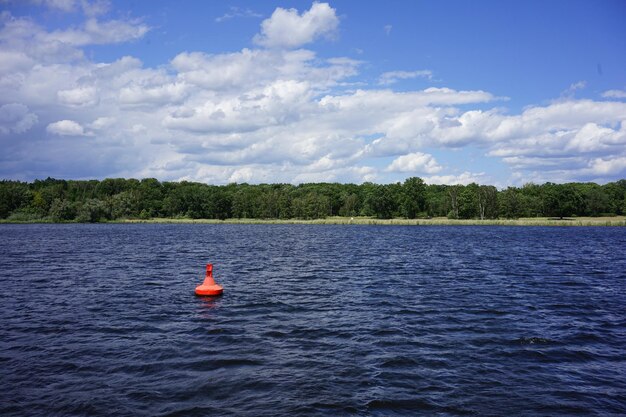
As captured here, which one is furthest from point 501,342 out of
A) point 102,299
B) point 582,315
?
point 102,299

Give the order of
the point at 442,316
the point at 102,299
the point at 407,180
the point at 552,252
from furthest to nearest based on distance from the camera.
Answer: the point at 407,180, the point at 552,252, the point at 102,299, the point at 442,316

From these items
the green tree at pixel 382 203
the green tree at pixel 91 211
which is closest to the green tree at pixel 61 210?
the green tree at pixel 91 211

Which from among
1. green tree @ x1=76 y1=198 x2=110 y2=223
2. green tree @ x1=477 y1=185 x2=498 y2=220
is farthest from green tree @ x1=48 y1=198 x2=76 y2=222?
green tree @ x1=477 y1=185 x2=498 y2=220

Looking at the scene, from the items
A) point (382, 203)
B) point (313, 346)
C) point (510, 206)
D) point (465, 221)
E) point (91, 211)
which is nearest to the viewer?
point (313, 346)

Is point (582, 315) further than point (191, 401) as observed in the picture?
Yes

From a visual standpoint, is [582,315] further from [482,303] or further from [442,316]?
[442,316]

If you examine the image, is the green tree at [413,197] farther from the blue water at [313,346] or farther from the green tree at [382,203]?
the blue water at [313,346]

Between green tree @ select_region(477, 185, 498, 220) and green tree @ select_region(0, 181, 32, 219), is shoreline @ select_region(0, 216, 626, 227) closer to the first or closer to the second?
green tree @ select_region(0, 181, 32, 219)

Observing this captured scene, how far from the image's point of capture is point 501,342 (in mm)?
18141

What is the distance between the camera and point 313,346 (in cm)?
1728

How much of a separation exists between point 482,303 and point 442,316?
15.0 feet

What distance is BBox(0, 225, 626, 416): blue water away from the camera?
40.7ft

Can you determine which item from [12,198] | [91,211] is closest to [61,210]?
[91,211]

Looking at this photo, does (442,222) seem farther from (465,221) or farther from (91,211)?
(91,211)
